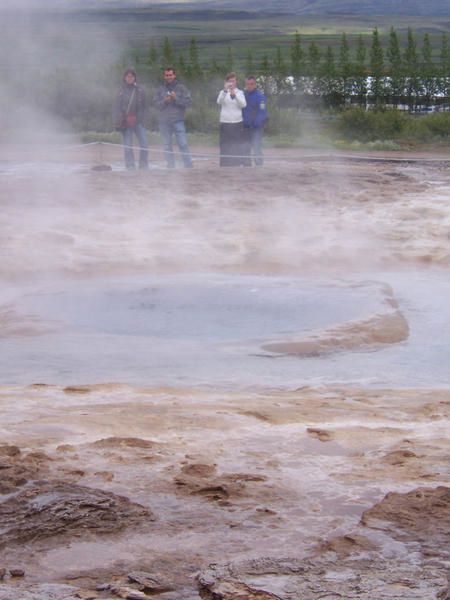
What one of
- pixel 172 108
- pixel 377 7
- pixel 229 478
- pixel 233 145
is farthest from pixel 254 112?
pixel 377 7

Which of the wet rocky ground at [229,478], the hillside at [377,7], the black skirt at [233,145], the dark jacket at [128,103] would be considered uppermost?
the dark jacket at [128,103]

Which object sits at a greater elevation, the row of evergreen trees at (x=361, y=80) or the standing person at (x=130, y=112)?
the standing person at (x=130, y=112)

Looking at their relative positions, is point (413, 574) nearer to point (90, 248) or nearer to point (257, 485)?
point (257, 485)

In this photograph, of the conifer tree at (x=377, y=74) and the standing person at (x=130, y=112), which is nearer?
the standing person at (x=130, y=112)

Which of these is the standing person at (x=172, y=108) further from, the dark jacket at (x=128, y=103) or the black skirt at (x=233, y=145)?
the black skirt at (x=233, y=145)

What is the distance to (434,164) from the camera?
14.3 meters

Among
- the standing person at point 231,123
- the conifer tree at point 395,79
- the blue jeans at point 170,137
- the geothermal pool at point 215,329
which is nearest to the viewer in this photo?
the geothermal pool at point 215,329

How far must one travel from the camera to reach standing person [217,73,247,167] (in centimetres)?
1241

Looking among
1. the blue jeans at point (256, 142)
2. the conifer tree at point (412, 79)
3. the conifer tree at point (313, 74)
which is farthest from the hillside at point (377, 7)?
the blue jeans at point (256, 142)

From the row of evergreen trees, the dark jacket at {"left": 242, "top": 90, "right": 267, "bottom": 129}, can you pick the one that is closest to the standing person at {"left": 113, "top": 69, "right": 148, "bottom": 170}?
the dark jacket at {"left": 242, "top": 90, "right": 267, "bottom": 129}

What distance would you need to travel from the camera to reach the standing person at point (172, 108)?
1247cm

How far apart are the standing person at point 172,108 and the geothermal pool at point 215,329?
199 inches

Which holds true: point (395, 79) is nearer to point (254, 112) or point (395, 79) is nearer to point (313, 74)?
point (313, 74)

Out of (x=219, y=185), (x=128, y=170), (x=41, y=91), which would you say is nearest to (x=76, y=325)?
(x=219, y=185)
